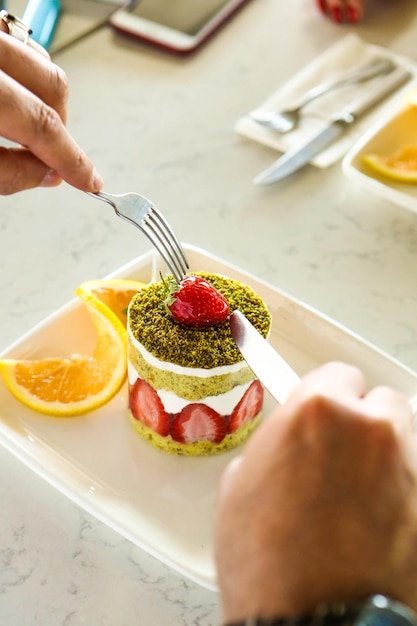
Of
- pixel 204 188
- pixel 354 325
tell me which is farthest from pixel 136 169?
pixel 354 325

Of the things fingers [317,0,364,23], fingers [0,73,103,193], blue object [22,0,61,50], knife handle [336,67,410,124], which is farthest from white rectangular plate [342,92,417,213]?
blue object [22,0,61,50]

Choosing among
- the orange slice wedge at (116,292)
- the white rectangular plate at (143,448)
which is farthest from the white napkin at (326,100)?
the orange slice wedge at (116,292)

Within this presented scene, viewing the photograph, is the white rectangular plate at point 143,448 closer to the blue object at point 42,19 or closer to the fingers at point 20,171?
the fingers at point 20,171

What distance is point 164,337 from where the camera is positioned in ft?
4.13

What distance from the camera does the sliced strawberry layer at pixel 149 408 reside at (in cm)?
132

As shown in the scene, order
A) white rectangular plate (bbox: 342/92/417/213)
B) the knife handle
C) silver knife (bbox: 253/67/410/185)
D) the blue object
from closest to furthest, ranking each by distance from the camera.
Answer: white rectangular plate (bbox: 342/92/417/213), silver knife (bbox: 253/67/410/185), the knife handle, the blue object

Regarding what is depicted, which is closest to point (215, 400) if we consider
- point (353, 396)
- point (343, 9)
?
point (353, 396)

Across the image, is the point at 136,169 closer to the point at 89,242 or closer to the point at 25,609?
the point at 89,242

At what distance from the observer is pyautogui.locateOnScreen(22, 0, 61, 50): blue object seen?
7.11ft

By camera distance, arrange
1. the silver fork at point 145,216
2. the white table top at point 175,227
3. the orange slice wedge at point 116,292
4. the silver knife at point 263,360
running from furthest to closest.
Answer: the orange slice wedge at point 116,292
the silver fork at point 145,216
the white table top at point 175,227
the silver knife at point 263,360

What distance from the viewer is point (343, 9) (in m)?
2.35

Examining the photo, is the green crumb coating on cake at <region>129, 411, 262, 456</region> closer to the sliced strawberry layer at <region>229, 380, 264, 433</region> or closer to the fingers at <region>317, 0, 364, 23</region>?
the sliced strawberry layer at <region>229, 380, 264, 433</region>

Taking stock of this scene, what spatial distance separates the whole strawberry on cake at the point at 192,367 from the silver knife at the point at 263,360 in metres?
0.03

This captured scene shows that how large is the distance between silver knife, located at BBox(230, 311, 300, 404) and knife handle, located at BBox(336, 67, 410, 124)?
3.03 feet
